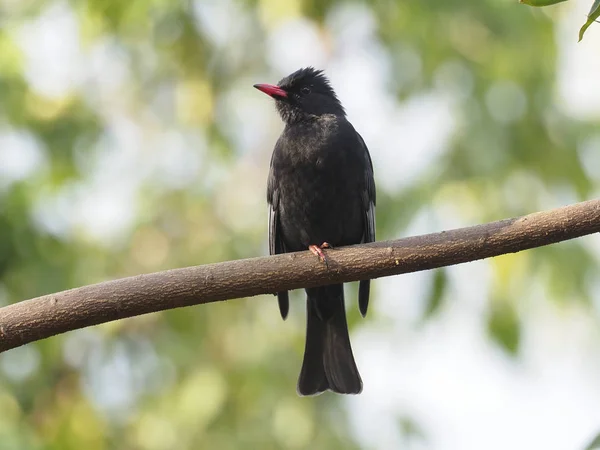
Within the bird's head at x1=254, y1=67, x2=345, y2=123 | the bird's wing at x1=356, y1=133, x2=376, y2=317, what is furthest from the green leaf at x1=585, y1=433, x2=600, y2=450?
the bird's head at x1=254, y1=67, x2=345, y2=123

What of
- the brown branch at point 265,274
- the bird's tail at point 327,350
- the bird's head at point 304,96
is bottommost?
the bird's tail at point 327,350

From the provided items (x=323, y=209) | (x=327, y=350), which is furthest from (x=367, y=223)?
(x=327, y=350)

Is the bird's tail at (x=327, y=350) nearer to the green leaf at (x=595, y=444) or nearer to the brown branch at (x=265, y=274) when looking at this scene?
the brown branch at (x=265, y=274)

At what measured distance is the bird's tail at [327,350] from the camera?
4.41 metres

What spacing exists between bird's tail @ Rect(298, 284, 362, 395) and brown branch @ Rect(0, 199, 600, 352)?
57.6 inches

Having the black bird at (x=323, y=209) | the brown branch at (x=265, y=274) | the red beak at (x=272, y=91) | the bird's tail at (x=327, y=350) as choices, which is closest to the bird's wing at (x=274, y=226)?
the black bird at (x=323, y=209)

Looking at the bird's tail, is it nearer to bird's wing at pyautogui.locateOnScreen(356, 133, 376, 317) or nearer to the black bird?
the black bird

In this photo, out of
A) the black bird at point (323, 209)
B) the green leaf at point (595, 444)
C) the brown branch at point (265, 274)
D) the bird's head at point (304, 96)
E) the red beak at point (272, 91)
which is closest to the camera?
the green leaf at point (595, 444)

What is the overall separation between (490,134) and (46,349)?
8.95 feet

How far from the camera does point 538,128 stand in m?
5.23

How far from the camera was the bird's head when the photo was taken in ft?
15.6

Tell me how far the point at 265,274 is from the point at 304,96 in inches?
83.3

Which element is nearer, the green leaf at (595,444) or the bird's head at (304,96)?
the green leaf at (595,444)

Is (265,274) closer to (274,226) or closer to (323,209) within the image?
(323,209)
